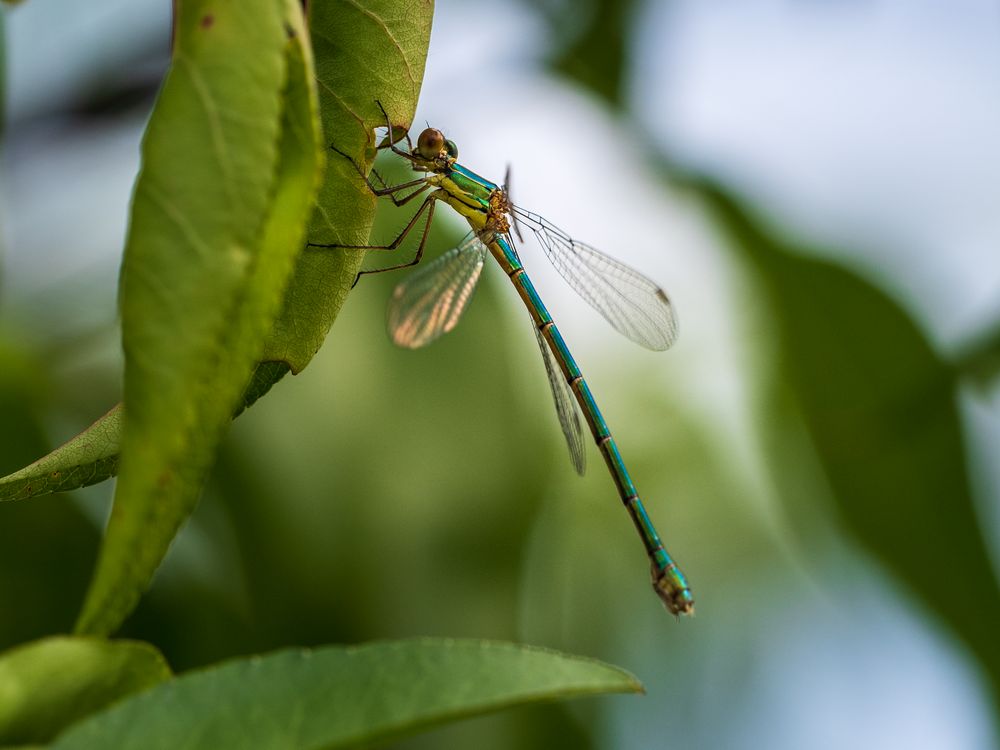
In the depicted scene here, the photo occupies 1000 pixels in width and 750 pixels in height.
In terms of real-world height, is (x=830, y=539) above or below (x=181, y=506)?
above

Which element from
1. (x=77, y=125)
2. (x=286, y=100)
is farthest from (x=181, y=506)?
(x=77, y=125)

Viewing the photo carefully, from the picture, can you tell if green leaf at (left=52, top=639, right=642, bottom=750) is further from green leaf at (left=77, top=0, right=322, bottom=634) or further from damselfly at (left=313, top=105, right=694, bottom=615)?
damselfly at (left=313, top=105, right=694, bottom=615)

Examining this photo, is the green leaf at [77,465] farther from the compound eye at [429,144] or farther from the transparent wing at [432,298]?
the compound eye at [429,144]

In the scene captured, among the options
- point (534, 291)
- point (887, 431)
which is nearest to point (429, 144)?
point (534, 291)

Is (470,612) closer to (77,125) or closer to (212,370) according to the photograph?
(77,125)

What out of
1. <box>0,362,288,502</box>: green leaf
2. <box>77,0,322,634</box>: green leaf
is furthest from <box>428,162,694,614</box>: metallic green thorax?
<box>77,0,322,634</box>: green leaf

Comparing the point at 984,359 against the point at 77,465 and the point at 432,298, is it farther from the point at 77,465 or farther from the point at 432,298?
the point at 77,465
